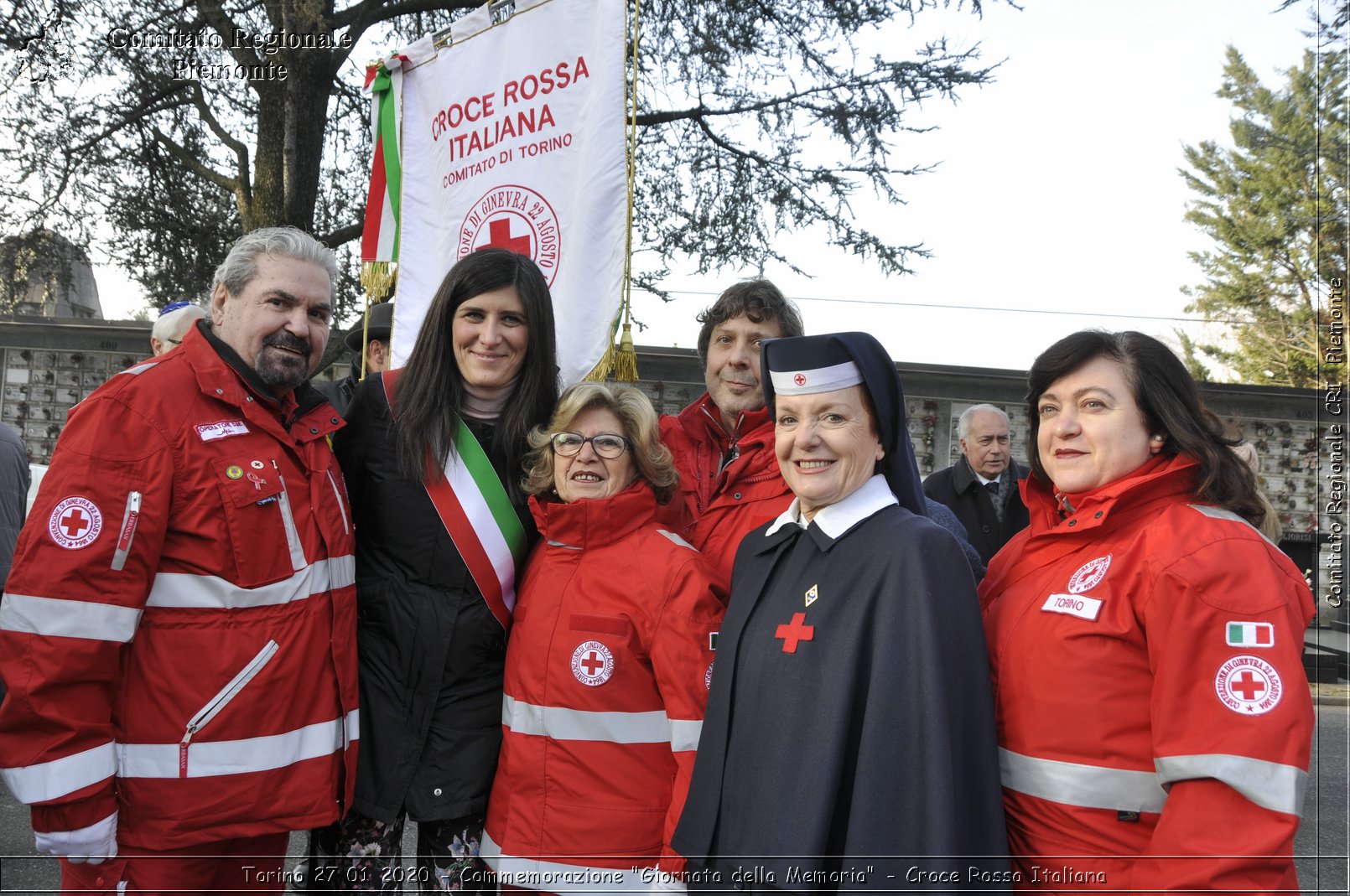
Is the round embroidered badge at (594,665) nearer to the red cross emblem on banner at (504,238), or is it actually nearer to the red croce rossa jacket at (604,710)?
the red croce rossa jacket at (604,710)

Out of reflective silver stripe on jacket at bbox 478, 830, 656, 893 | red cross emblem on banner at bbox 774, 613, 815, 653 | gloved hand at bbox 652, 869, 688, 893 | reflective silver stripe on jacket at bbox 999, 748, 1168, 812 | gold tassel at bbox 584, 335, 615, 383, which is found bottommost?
reflective silver stripe on jacket at bbox 478, 830, 656, 893

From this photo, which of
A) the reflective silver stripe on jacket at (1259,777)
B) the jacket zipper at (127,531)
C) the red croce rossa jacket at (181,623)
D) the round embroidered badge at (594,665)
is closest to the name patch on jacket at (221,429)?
the red croce rossa jacket at (181,623)

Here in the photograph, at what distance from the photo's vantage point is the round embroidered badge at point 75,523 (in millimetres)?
2115

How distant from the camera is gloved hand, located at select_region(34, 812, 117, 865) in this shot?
209 cm

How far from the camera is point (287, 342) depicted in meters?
2.55

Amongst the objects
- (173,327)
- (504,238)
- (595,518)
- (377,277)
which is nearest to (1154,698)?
(595,518)

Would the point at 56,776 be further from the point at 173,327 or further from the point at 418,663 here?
the point at 173,327

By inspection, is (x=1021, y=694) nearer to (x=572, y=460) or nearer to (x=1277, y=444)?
(x=572, y=460)

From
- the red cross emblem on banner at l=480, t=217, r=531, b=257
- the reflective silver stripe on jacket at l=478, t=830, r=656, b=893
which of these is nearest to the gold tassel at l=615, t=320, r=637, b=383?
the red cross emblem on banner at l=480, t=217, r=531, b=257

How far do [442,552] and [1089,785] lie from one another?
69.4 inches

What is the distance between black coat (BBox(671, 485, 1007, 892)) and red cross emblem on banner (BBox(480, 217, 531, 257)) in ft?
9.41

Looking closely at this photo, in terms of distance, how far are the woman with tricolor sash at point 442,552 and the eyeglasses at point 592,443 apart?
0.22m

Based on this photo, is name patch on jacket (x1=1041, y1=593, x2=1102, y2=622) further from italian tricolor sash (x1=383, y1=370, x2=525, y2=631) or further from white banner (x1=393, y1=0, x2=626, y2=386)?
white banner (x1=393, y1=0, x2=626, y2=386)

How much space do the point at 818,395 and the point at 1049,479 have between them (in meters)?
0.65
